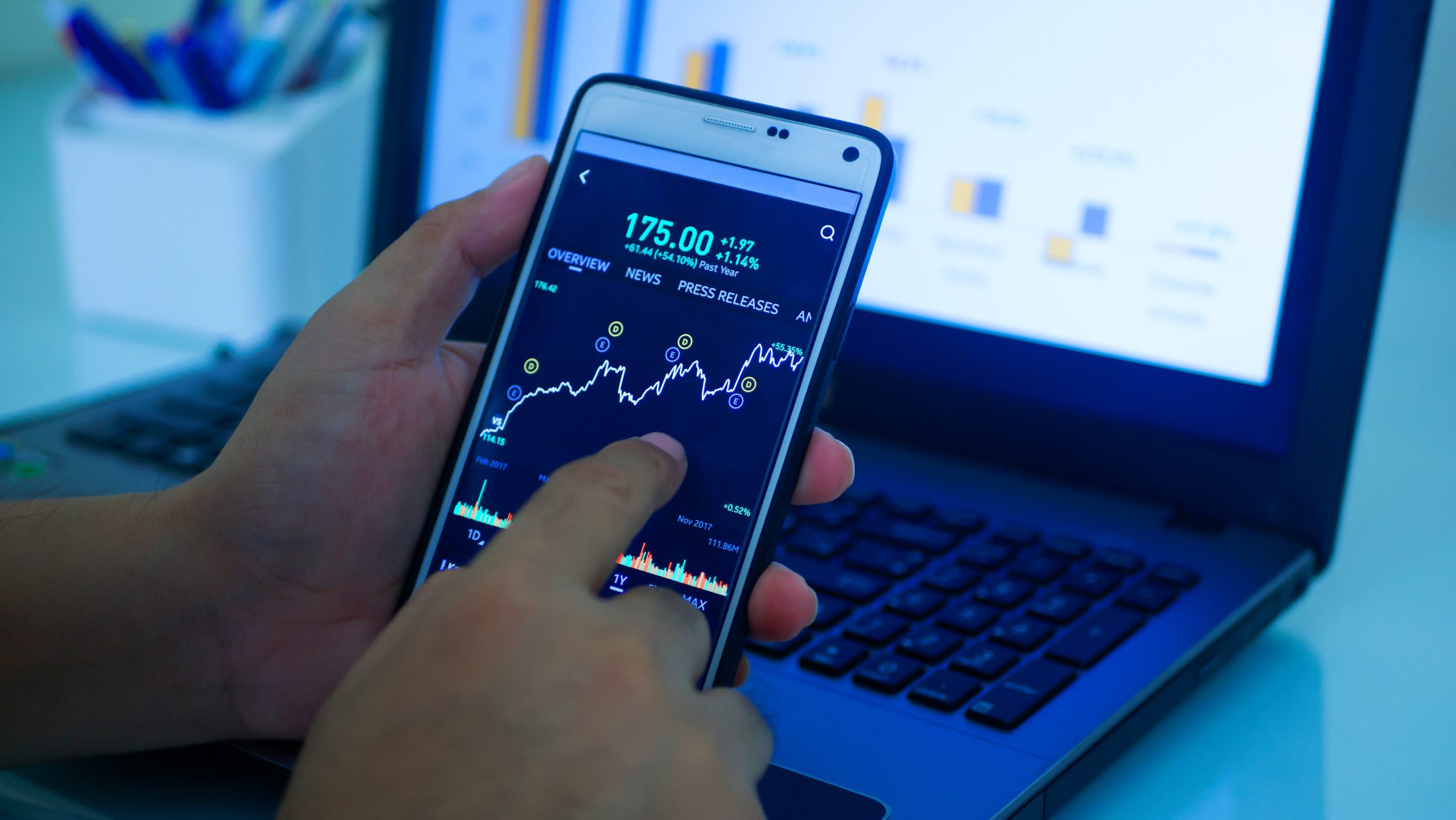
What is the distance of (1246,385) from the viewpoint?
558 millimetres

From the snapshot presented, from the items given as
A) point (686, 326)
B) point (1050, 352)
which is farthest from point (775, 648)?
point (1050, 352)

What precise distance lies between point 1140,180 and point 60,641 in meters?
0.50

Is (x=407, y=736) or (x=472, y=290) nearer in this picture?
(x=407, y=736)

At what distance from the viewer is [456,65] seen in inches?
28.7

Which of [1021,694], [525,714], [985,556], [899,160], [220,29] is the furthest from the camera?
[220,29]

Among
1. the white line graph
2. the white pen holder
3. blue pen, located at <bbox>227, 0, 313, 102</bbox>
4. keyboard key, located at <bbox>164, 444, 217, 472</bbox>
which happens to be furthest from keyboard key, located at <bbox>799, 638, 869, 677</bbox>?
blue pen, located at <bbox>227, 0, 313, 102</bbox>

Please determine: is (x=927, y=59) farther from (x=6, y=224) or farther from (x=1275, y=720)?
(x=6, y=224)

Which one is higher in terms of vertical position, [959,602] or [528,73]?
[528,73]

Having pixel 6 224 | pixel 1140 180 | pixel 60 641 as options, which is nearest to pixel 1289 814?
pixel 1140 180

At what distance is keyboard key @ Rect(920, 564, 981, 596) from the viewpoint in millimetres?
491

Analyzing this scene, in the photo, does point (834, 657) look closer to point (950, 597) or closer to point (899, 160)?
point (950, 597)

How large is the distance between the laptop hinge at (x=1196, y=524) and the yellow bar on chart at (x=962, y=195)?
0.19 meters

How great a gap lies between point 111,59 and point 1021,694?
2.74ft

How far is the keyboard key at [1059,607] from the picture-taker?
47cm
